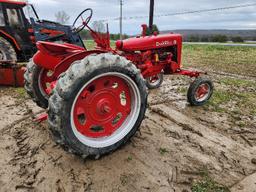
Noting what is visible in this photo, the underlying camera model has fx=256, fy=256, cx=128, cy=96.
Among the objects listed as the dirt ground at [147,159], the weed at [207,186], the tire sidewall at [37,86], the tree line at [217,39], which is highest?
the tire sidewall at [37,86]

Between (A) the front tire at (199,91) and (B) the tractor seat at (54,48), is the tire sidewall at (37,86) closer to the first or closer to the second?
(B) the tractor seat at (54,48)

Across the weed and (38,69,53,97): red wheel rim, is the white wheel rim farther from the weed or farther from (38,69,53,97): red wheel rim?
(38,69,53,97): red wheel rim

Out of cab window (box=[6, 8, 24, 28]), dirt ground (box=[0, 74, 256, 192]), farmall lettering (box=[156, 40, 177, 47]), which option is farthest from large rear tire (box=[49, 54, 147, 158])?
cab window (box=[6, 8, 24, 28])

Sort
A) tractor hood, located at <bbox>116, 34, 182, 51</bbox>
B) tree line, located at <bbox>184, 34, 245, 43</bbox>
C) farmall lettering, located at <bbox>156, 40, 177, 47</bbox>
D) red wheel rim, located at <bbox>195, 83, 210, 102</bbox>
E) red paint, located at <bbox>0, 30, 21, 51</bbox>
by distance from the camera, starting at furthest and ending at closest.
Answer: tree line, located at <bbox>184, 34, 245, 43</bbox>
red paint, located at <bbox>0, 30, 21, 51</bbox>
red wheel rim, located at <bbox>195, 83, 210, 102</bbox>
farmall lettering, located at <bbox>156, 40, 177, 47</bbox>
tractor hood, located at <bbox>116, 34, 182, 51</bbox>

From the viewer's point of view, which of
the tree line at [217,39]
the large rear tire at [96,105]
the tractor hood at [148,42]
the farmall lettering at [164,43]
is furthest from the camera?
the tree line at [217,39]

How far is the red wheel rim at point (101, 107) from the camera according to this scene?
2688 millimetres

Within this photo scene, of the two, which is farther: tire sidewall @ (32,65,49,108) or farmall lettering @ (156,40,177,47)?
farmall lettering @ (156,40,177,47)

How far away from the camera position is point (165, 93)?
5.26m

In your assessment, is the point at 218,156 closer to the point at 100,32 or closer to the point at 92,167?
the point at 92,167

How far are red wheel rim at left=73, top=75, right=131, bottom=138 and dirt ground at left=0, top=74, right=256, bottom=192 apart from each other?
0.31 m

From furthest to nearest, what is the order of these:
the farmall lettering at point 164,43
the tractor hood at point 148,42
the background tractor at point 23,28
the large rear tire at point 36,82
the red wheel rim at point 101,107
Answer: the background tractor at point 23,28, the farmall lettering at point 164,43, the tractor hood at point 148,42, the large rear tire at point 36,82, the red wheel rim at point 101,107

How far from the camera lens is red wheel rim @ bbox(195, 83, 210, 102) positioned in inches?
181

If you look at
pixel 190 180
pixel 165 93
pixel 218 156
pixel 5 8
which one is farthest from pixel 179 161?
pixel 5 8

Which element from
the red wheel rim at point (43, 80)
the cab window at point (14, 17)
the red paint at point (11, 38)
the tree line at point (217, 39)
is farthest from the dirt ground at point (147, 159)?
the tree line at point (217, 39)
